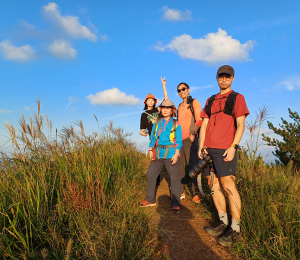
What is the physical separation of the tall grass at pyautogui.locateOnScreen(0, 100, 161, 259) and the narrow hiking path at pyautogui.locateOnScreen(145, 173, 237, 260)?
0.99 feet

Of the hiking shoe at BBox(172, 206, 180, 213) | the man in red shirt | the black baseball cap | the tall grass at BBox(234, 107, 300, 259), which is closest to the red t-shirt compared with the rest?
the man in red shirt

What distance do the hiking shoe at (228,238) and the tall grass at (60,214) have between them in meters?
0.92

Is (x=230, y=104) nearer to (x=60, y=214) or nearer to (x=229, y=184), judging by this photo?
(x=229, y=184)

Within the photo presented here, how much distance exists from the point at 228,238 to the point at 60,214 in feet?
7.42

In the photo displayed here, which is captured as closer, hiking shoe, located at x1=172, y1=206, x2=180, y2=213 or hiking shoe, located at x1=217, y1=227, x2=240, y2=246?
hiking shoe, located at x1=217, y1=227, x2=240, y2=246

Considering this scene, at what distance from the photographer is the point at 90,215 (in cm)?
282

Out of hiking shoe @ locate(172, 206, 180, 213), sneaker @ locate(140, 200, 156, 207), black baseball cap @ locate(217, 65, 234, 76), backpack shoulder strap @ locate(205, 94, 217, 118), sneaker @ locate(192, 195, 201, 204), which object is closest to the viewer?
black baseball cap @ locate(217, 65, 234, 76)

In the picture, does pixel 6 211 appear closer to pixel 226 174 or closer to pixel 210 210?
pixel 226 174

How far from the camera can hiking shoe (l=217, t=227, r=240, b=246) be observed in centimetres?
268

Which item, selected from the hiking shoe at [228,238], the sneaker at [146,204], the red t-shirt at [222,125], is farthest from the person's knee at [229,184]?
the sneaker at [146,204]

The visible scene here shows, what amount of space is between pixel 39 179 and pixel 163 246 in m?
2.04

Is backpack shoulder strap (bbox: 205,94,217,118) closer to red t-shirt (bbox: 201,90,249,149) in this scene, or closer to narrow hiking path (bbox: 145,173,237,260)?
red t-shirt (bbox: 201,90,249,149)

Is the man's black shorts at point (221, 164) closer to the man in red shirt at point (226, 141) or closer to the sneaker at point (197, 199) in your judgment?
the man in red shirt at point (226, 141)

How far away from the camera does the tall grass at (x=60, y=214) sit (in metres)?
2.19
